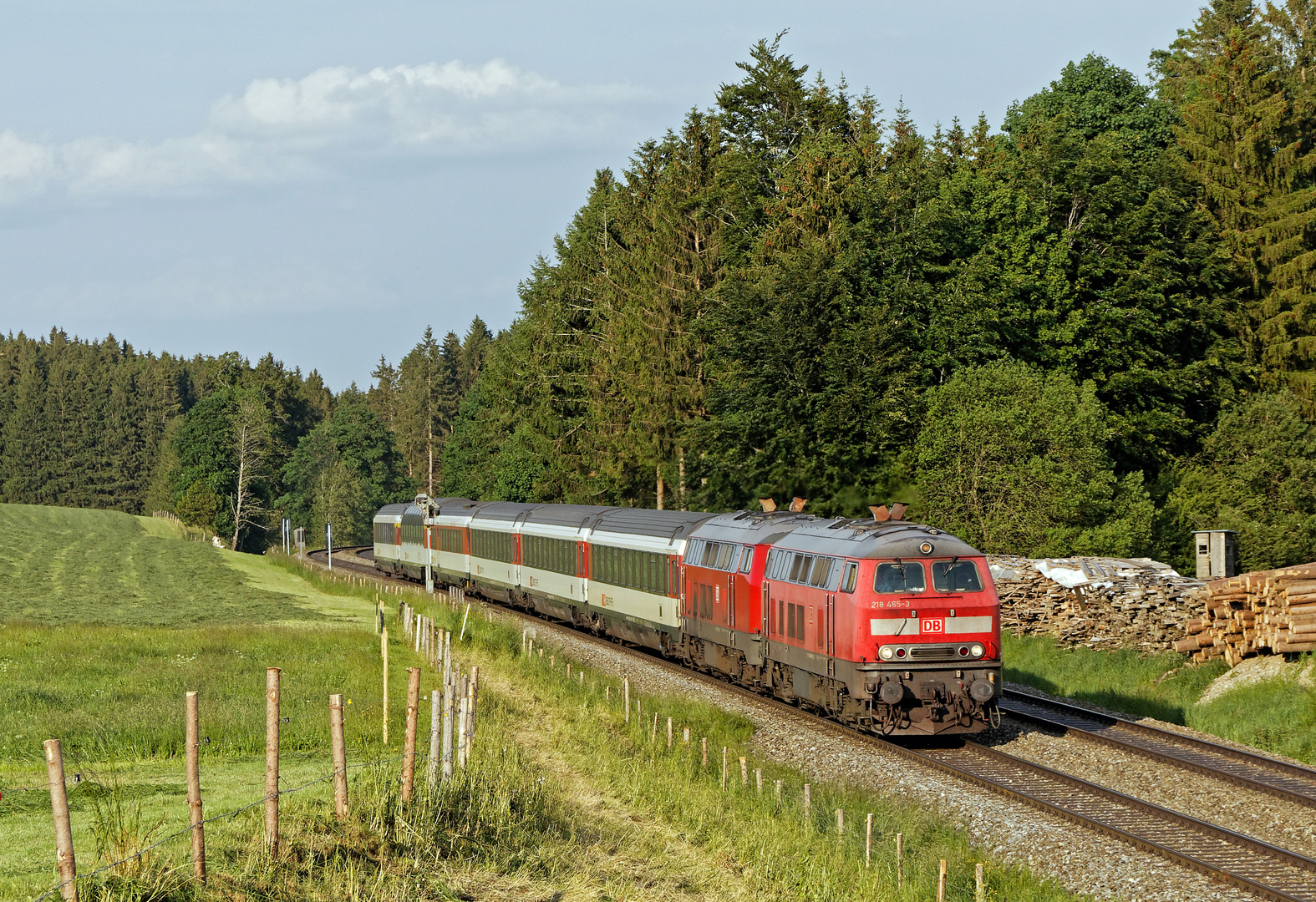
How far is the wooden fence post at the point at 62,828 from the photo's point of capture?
872 cm

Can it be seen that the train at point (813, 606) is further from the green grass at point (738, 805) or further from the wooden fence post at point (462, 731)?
the wooden fence post at point (462, 731)

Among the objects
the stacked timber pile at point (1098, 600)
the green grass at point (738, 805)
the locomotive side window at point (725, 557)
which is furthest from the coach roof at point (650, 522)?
the stacked timber pile at point (1098, 600)

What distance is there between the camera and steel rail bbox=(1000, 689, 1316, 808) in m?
17.9

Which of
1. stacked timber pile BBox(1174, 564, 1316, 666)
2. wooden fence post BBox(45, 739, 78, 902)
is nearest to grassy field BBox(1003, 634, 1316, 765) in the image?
stacked timber pile BBox(1174, 564, 1316, 666)

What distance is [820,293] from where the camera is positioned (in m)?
47.1

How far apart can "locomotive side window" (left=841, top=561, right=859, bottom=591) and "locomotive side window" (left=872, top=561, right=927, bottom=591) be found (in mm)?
415

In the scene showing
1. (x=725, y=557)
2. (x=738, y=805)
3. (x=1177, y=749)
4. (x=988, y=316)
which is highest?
(x=988, y=316)

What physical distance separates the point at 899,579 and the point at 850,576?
866 mm

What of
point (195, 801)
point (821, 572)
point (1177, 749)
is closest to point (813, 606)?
point (821, 572)

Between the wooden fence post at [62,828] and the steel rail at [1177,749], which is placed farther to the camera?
the steel rail at [1177,749]

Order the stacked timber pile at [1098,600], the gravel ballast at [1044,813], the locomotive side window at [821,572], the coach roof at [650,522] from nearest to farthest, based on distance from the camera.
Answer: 1. the gravel ballast at [1044,813]
2. the locomotive side window at [821,572]
3. the stacked timber pile at [1098,600]
4. the coach roof at [650,522]

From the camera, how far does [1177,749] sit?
67.8ft

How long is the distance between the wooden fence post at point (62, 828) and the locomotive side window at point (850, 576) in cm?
1391

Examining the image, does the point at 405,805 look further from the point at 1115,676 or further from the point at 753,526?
the point at 1115,676
